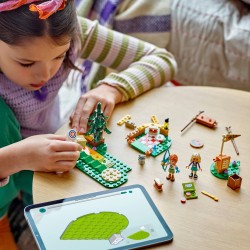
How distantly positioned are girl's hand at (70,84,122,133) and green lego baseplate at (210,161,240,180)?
11.1 inches

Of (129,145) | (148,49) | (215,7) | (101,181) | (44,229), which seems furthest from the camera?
(215,7)

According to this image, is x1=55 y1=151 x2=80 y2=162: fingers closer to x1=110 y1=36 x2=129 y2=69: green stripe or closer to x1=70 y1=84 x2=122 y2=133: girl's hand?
x1=70 y1=84 x2=122 y2=133: girl's hand

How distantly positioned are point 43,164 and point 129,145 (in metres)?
0.20

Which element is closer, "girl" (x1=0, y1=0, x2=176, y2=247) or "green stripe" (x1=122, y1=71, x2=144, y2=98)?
"girl" (x1=0, y1=0, x2=176, y2=247)

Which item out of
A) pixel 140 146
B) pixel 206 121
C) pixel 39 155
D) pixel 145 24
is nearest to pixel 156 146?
pixel 140 146

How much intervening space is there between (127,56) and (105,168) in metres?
0.44

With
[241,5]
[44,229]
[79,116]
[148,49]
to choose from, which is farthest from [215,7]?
[44,229]

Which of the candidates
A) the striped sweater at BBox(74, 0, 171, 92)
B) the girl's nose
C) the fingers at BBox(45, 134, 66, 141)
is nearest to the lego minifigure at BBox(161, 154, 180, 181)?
the fingers at BBox(45, 134, 66, 141)

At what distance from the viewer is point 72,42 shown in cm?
116

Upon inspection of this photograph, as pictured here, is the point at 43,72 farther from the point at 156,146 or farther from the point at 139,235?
the point at 139,235

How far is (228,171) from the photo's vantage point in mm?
958

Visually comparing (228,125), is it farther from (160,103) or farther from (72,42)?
(72,42)

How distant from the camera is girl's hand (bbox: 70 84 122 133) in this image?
1072 mm

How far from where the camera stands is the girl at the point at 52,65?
0.95m
